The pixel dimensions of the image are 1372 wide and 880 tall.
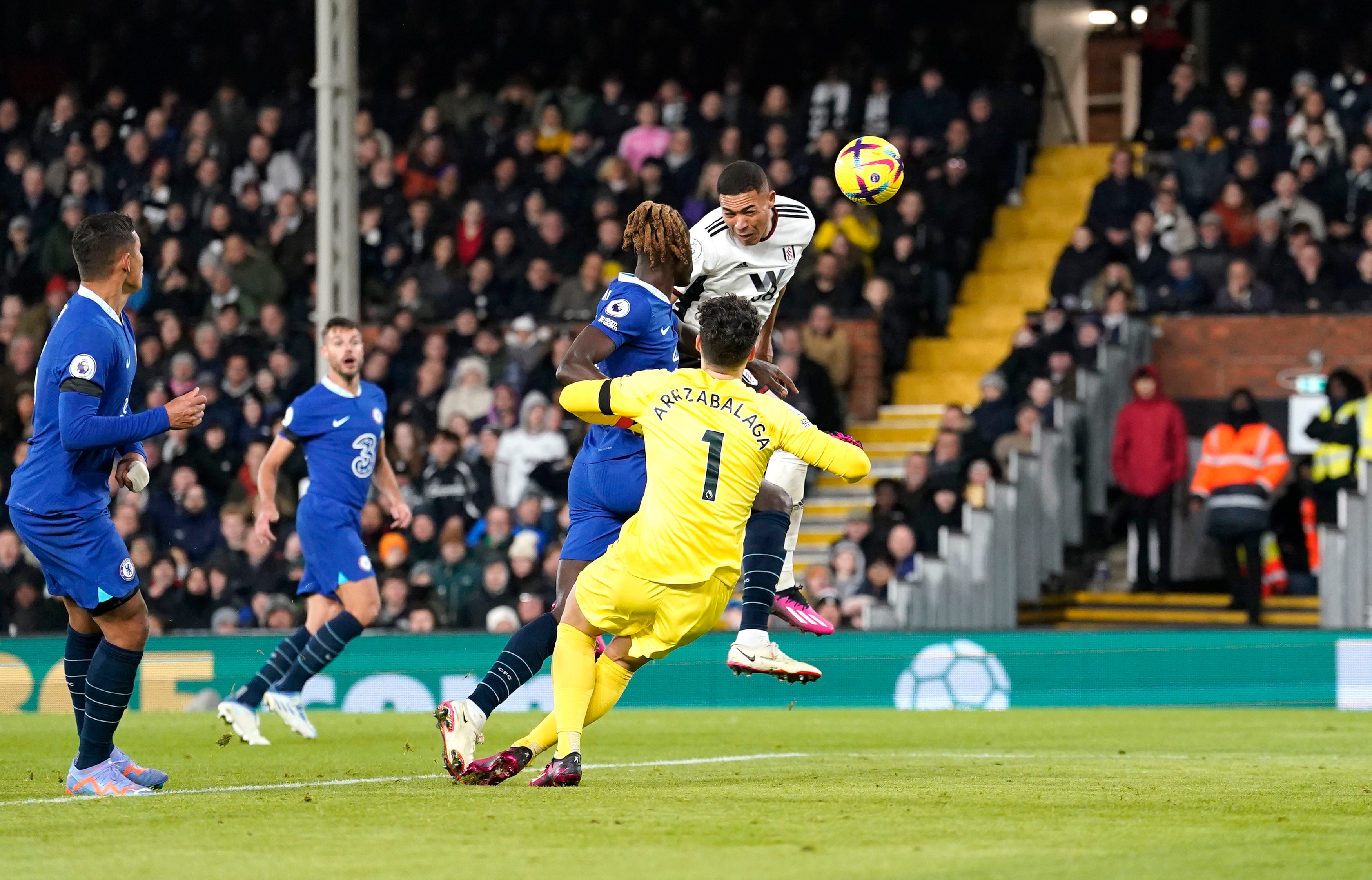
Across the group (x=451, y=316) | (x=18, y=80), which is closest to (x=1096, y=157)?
(x=451, y=316)

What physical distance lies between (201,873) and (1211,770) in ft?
16.3

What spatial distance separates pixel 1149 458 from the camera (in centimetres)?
1719

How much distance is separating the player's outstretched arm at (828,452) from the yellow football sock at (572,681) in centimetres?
106

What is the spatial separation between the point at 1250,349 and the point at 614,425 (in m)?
11.7

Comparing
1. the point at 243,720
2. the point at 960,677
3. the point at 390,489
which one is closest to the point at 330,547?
the point at 390,489

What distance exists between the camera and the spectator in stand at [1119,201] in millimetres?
18938

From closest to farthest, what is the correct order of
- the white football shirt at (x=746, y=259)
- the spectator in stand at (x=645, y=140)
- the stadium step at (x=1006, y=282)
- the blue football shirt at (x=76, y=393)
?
1. the blue football shirt at (x=76, y=393)
2. the white football shirt at (x=746, y=259)
3. the stadium step at (x=1006, y=282)
4. the spectator in stand at (x=645, y=140)

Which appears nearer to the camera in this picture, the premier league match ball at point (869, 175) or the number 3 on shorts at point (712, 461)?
the number 3 on shorts at point (712, 461)

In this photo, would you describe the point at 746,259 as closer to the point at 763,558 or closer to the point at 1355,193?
the point at 763,558

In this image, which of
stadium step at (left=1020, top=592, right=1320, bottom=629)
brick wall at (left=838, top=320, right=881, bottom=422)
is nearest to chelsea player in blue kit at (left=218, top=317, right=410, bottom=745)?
stadium step at (left=1020, top=592, right=1320, bottom=629)

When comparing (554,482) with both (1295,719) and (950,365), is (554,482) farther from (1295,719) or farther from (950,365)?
(1295,719)

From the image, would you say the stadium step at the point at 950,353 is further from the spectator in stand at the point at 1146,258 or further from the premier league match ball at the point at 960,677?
the premier league match ball at the point at 960,677

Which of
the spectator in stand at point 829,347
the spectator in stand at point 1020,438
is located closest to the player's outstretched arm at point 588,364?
the spectator in stand at point 1020,438

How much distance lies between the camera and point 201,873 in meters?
5.64
